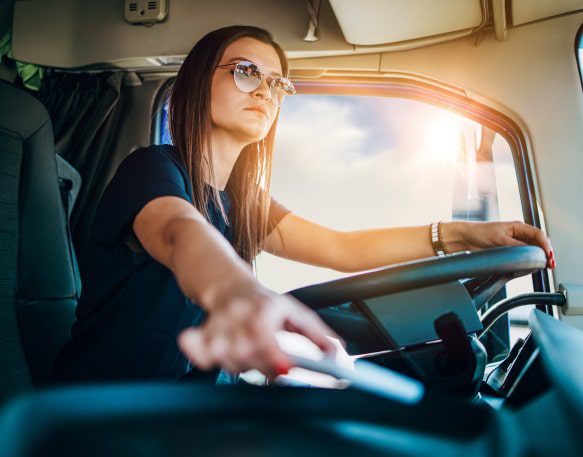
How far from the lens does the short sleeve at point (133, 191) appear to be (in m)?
0.80

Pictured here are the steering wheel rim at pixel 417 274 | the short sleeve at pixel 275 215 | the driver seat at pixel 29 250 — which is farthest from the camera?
the short sleeve at pixel 275 215

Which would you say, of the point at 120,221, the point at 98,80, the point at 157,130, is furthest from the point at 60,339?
the point at 98,80

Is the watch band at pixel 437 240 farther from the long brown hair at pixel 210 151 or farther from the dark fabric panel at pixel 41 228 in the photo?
the dark fabric panel at pixel 41 228

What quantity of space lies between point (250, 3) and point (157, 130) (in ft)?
2.17

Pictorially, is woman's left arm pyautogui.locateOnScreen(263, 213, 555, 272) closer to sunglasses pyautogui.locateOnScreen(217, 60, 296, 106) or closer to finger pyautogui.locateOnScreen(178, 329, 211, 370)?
sunglasses pyautogui.locateOnScreen(217, 60, 296, 106)

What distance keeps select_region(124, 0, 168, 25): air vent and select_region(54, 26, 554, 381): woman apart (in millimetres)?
711

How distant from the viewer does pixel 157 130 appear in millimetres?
2127

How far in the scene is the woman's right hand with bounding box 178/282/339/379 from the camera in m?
0.34

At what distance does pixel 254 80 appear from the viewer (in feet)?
4.30

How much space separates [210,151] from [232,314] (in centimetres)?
92

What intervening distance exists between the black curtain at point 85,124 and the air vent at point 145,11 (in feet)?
0.87

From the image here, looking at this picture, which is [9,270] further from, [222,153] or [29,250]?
[222,153]

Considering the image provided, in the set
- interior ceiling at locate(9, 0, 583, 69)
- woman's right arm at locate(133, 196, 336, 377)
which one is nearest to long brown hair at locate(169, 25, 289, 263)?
interior ceiling at locate(9, 0, 583, 69)

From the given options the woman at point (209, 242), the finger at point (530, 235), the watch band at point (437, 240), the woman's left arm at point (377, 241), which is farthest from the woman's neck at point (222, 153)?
the finger at point (530, 235)
